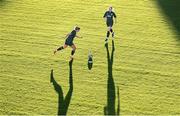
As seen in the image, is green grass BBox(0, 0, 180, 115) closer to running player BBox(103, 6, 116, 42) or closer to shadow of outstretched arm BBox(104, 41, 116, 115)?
shadow of outstretched arm BBox(104, 41, 116, 115)

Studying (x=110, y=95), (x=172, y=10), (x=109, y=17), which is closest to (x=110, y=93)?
(x=110, y=95)

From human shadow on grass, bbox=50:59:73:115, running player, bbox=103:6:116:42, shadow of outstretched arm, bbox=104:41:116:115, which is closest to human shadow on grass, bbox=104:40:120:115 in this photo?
shadow of outstretched arm, bbox=104:41:116:115

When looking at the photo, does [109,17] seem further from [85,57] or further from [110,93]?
[110,93]

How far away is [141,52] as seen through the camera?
18.6 metres

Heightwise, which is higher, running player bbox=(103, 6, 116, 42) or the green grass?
running player bbox=(103, 6, 116, 42)

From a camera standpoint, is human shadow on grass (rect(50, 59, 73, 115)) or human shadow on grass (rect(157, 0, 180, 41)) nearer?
human shadow on grass (rect(50, 59, 73, 115))

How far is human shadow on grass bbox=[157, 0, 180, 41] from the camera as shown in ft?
71.6

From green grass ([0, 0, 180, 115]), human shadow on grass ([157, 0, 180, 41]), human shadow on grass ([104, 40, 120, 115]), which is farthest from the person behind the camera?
human shadow on grass ([157, 0, 180, 41])

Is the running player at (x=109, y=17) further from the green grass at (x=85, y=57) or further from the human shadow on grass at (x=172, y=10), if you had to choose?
the human shadow on grass at (x=172, y=10)

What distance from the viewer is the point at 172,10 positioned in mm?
23453

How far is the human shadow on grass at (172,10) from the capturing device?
859 inches

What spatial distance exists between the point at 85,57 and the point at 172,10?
26.9 ft

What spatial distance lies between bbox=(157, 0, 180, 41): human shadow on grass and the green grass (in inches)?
10.8

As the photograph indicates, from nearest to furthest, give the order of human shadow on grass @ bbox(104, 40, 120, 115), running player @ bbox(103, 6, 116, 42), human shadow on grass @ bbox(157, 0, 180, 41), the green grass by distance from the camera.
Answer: human shadow on grass @ bbox(104, 40, 120, 115) → the green grass → running player @ bbox(103, 6, 116, 42) → human shadow on grass @ bbox(157, 0, 180, 41)
